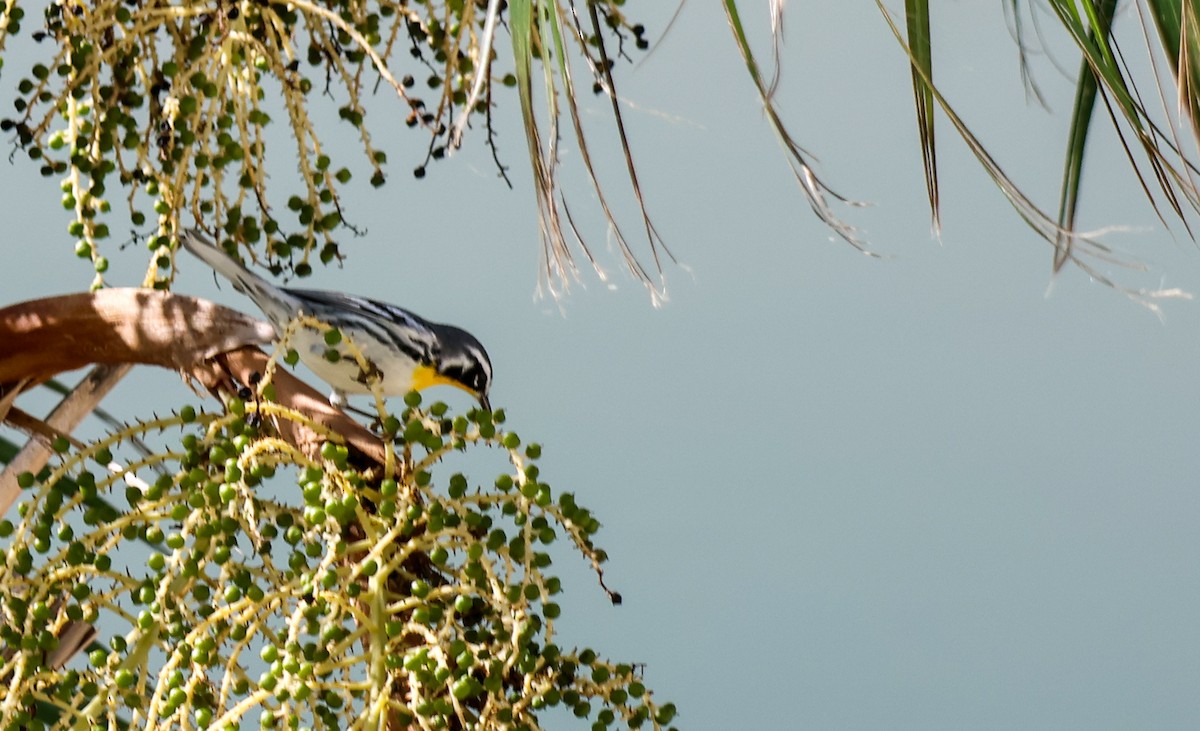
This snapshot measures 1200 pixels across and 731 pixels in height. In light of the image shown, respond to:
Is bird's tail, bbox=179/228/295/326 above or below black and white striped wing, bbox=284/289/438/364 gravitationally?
below

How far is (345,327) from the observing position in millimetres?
902

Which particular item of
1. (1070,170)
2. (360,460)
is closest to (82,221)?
(360,460)

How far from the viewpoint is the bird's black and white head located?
3.41ft

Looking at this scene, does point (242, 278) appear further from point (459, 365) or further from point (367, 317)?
point (459, 365)

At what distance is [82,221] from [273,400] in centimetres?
26

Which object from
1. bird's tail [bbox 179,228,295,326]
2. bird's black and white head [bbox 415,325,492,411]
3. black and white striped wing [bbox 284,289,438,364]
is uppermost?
bird's black and white head [bbox 415,325,492,411]

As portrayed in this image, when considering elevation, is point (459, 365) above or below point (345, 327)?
above

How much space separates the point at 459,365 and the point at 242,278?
0.22 m

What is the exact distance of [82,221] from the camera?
2.78ft

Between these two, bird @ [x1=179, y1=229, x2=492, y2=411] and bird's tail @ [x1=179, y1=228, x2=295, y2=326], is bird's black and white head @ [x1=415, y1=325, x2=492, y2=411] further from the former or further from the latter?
bird's tail @ [x1=179, y1=228, x2=295, y2=326]

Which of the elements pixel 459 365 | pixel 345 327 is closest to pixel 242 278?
pixel 345 327

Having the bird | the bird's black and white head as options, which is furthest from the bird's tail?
the bird's black and white head

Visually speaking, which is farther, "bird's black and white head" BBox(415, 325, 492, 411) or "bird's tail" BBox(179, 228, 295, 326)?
"bird's black and white head" BBox(415, 325, 492, 411)

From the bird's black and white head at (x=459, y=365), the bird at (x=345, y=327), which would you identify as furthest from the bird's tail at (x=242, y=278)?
the bird's black and white head at (x=459, y=365)
